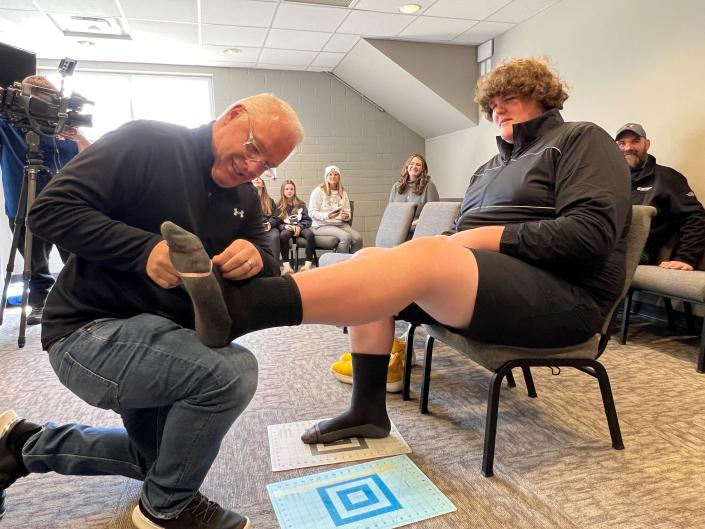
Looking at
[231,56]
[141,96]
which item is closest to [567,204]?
[231,56]

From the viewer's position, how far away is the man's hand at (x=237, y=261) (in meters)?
0.91

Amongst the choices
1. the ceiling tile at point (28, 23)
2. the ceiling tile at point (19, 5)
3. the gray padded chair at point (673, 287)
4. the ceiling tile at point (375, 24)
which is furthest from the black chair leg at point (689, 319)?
the ceiling tile at point (28, 23)

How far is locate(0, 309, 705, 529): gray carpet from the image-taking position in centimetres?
105

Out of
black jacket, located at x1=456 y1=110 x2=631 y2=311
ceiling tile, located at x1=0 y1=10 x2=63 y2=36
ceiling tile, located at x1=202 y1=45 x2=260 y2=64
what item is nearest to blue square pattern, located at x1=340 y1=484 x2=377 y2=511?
black jacket, located at x1=456 y1=110 x2=631 y2=311

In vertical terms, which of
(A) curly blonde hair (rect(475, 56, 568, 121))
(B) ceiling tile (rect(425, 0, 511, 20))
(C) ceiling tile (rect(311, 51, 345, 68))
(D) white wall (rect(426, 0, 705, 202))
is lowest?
(A) curly blonde hair (rect(475, 56, 568, 121))

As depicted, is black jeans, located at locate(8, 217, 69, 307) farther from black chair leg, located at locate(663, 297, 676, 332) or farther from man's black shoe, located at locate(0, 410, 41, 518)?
black chair leg, located at locate(663, 297, 676, 332)

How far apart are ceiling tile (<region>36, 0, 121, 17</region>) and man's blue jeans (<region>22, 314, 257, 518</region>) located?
3723mm

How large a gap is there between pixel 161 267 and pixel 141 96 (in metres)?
5.39

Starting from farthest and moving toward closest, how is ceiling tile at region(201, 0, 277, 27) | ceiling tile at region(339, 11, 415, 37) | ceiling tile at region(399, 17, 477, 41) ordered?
1. ceiling tile at region(399, 17, 477, 41)
2. ceiling tile at region(339, 11, 415, 37)
3. ceiling tile at region(201, 0, 277, 27)

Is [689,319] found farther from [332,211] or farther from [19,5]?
[19,5]

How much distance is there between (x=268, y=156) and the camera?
103 cm

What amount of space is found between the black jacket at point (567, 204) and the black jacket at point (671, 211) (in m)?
1.59

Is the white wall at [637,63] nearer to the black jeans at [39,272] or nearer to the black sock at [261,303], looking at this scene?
the black sock at [261,303]

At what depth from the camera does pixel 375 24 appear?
13.5 feet
